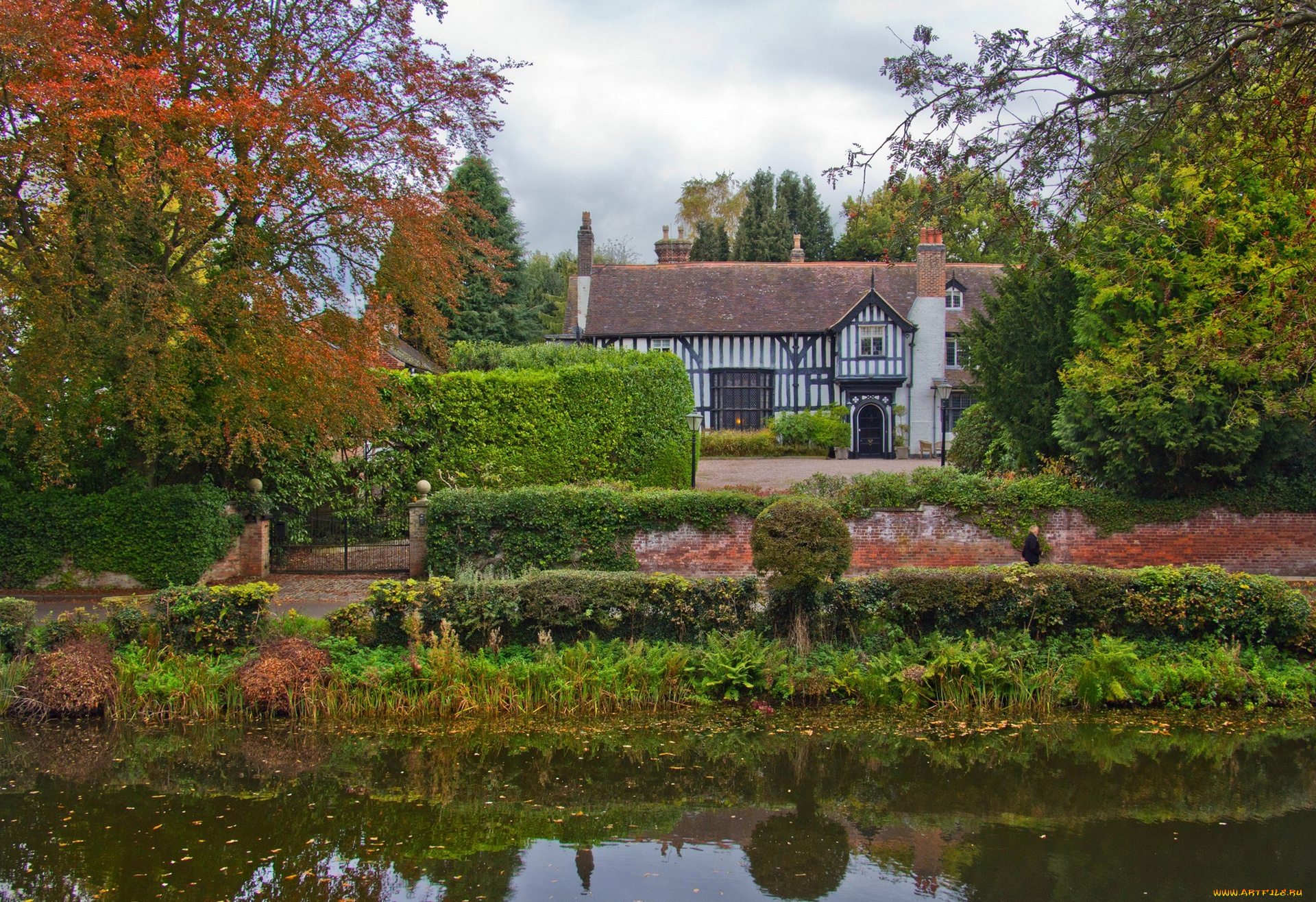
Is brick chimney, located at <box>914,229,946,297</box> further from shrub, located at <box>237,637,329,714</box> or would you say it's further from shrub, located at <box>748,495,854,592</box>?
shrub, located at <box>237,637,329,714</box>

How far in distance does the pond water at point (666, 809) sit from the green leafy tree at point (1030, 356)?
8620 millimetres

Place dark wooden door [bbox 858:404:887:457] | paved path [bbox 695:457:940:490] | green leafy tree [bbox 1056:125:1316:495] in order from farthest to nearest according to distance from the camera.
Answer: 1. dark wooden door [bbox 858:404:887:457]
2. paved path [bbox 695:457:940:490]
3. green leafy tree [bbox 1056:125:1316:495]

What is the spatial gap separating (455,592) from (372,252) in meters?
6.33

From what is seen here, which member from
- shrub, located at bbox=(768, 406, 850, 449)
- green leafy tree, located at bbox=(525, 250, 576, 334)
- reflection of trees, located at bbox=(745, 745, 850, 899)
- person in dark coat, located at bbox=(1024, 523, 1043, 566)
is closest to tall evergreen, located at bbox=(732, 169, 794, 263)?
Result: green leafy tree, located at bbox=(525, 250, 576, 334)

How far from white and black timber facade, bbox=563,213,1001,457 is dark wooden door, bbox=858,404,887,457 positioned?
0.12 ft

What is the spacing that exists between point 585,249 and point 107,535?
78.5 ft

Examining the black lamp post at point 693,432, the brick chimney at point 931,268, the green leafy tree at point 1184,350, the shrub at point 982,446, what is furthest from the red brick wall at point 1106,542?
the brick chimney at point 931,268

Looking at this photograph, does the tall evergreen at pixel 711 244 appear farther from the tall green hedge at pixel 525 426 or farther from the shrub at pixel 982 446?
the tall green hedge at pixel 525 426

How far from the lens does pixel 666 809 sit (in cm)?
734

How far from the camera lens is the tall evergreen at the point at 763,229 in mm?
48125

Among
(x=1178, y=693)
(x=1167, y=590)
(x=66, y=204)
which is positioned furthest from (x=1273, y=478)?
(x=66, y=204)

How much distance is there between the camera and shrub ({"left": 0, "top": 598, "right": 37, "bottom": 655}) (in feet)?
32.9

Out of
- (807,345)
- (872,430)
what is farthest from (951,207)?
(872,430)

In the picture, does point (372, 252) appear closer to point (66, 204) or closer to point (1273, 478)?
point (66, 204)
